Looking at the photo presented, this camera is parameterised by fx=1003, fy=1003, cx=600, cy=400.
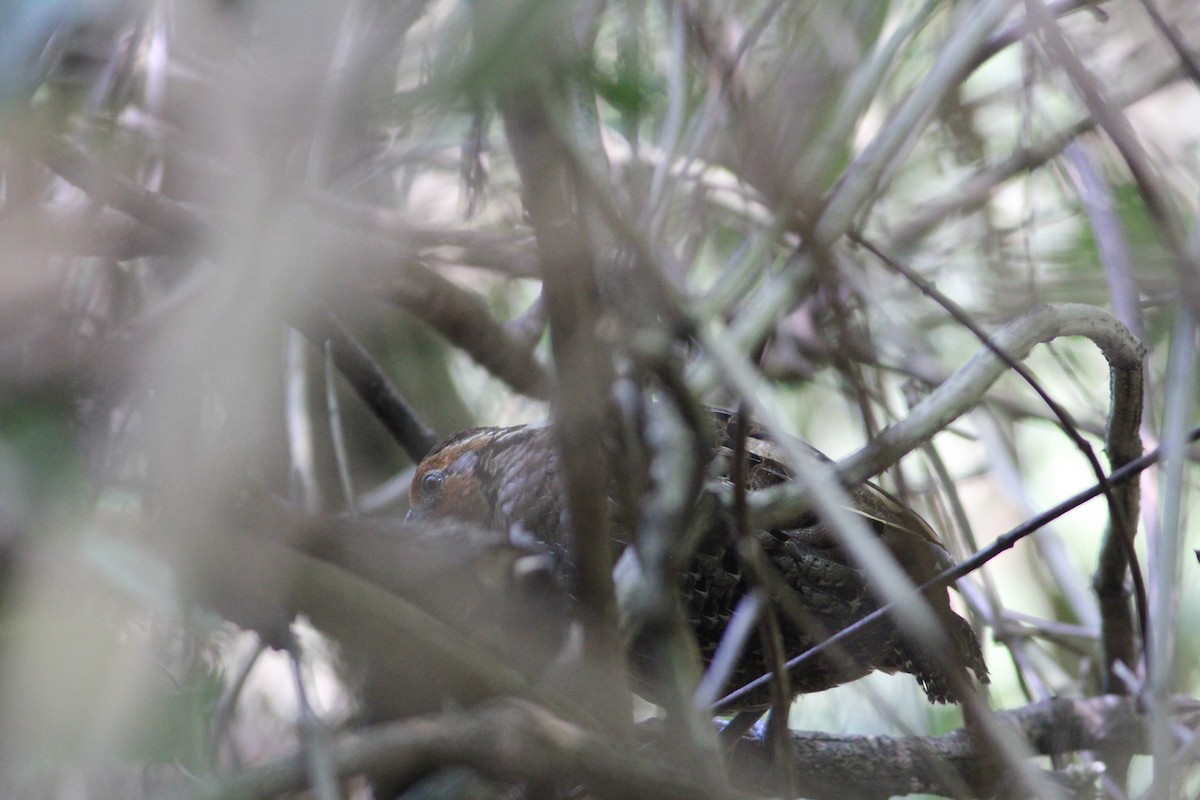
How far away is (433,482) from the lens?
7.43 feet

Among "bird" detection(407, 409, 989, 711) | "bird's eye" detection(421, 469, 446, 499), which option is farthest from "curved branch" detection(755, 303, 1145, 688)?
"bird's eye" detection(421, 469, 446, 499)

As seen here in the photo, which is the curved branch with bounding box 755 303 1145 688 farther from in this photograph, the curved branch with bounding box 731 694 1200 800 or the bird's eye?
the bird's eye

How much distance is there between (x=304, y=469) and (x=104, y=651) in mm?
1101

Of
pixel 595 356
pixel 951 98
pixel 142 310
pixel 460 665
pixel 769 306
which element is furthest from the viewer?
pixel 142 310

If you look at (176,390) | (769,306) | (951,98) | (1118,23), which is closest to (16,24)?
(176,390)

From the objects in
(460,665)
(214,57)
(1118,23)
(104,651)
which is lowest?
(104,651)

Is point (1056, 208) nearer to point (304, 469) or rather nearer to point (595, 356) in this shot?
point (304, 469)

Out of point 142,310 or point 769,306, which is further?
point 142,310

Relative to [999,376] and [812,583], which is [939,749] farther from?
[999,376]

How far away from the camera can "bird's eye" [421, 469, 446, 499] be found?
7.41 feet

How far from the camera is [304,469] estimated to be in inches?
82.6

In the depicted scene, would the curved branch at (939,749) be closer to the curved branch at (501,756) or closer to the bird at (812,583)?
the bird at (812,583)

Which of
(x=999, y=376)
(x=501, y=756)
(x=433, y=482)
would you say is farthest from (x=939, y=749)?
(x=501, y=756)

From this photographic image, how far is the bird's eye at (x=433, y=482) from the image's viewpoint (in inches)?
88.9
